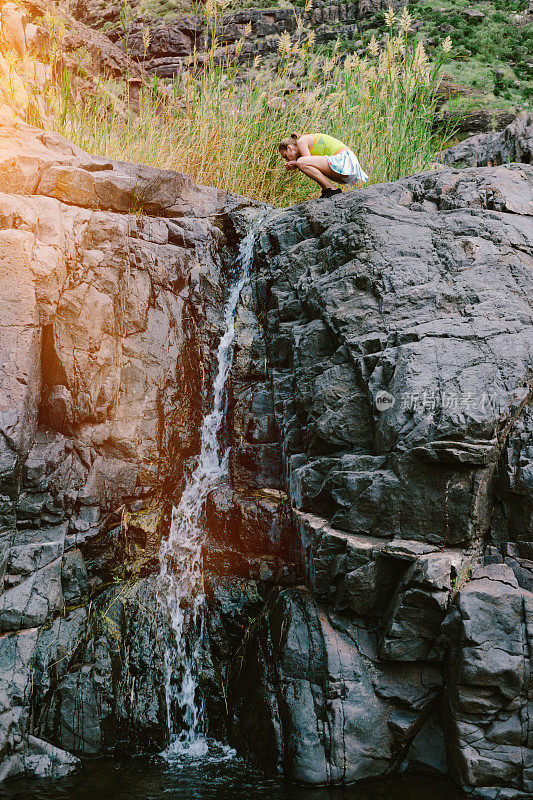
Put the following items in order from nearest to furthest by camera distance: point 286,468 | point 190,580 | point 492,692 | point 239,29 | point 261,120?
point 492,692, point 190,580, point 286,468, point 261,120, point 239,29

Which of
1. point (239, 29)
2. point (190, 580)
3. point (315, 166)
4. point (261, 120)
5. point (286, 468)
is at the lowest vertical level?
point (190, 580)

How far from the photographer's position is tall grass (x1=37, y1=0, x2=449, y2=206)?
6105 millimetres

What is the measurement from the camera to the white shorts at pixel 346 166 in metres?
5.54

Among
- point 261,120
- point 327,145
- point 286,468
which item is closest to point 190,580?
point 286,468

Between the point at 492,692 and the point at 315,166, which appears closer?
the point at 492,692

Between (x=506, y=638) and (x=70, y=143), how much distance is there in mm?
5468

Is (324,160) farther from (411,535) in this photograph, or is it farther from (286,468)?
(411,535)

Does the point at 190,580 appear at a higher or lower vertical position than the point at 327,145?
lower

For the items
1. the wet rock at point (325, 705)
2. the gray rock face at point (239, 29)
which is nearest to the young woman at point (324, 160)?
the wet rock at point (325, 705)

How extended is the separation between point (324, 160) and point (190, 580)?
406cm

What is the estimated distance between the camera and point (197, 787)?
3.12 m

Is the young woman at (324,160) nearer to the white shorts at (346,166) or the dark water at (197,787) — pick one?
the white shorts at (346,166)

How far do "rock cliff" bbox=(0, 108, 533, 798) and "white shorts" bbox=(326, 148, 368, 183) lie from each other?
0.49m

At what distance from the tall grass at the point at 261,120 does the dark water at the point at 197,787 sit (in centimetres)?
549
